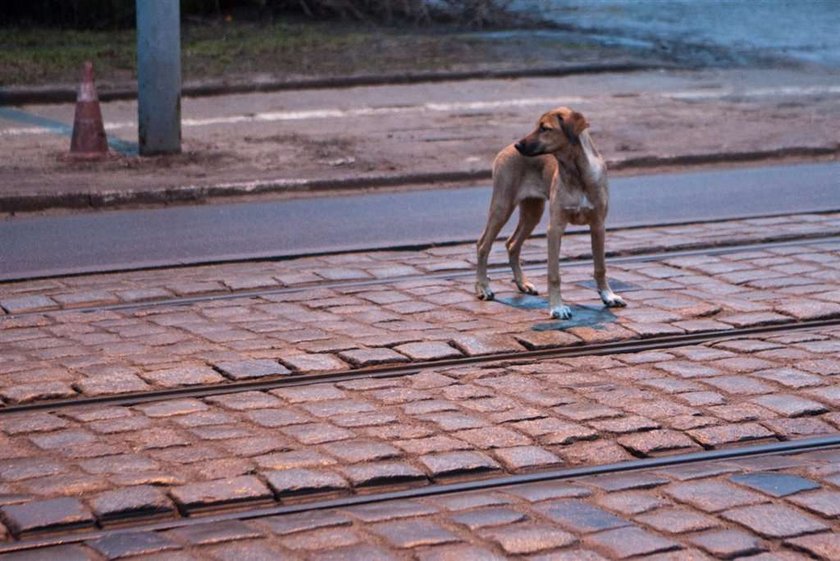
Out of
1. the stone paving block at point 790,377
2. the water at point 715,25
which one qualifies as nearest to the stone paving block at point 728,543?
the stone paving block at point 790,377

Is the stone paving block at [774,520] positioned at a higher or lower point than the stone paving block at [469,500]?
higher

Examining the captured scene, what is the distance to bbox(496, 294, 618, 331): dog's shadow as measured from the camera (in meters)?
7.57

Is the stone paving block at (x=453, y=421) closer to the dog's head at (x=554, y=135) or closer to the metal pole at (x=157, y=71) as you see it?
the dog's head at (x=554, y=135)

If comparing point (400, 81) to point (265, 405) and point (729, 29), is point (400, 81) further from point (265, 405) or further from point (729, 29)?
point (265, 405)

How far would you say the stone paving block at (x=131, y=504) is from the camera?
5.07 m

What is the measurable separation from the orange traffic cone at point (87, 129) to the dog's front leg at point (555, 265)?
20.8ft

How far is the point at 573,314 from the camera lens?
307 inches

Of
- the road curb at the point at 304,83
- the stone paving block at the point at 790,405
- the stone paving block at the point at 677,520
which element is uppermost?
the road curb at the point at 304,83

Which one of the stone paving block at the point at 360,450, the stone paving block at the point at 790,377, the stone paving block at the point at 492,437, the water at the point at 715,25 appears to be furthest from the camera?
A: the water at the point at 715,25

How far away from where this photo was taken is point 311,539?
4.84 metres

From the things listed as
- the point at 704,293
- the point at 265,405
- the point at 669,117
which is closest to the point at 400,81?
the point at 669,117

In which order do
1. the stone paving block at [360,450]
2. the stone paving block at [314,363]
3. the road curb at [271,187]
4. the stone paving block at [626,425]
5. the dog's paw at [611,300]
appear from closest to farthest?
1. the stone paving block at [360,450]
2. the stone paving block at [626,425]
3. the stone paving block at [314,363]
4. the dog's paw at [611,300]
5. the road curb at [271,187]

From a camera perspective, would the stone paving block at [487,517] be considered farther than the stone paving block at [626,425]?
No

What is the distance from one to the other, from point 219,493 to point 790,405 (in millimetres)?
2428
